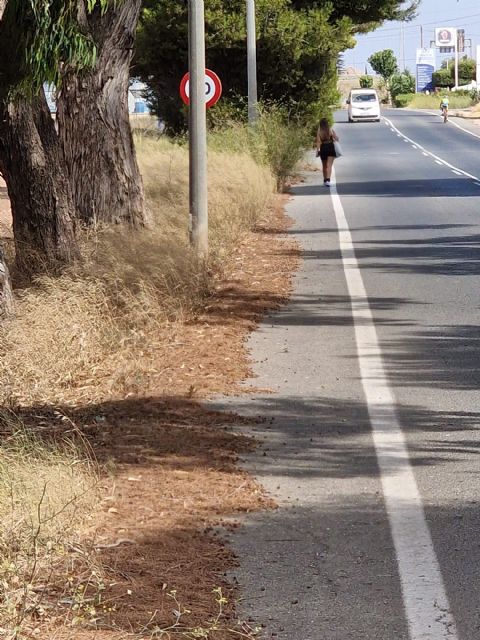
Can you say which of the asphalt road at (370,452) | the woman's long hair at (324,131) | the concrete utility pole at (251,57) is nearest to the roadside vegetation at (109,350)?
the asphalt road at (370,452)

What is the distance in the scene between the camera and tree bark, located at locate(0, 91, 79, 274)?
13.0m

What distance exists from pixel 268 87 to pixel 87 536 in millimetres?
30975

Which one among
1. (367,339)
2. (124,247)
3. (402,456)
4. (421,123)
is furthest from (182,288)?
(421,123)

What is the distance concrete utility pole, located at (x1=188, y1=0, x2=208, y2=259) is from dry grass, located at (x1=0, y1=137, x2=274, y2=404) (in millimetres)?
262

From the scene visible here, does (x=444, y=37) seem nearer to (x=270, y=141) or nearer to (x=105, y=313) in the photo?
(x=270, y=141)

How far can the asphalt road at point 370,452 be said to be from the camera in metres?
5.20

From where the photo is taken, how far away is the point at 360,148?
2008 inches

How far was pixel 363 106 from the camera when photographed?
7600 centimetres

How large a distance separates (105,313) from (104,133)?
592 centimetres

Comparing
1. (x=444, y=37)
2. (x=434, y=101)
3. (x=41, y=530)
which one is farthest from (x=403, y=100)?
(x=41, y=530)

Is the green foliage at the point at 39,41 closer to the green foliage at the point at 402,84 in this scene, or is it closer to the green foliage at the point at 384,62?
the green foliage at the point at 402,84

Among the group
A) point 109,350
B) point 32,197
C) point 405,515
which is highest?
point 32,197

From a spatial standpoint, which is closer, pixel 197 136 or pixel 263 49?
pixel 197 136

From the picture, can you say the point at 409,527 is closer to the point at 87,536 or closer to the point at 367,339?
the point at 87,536
